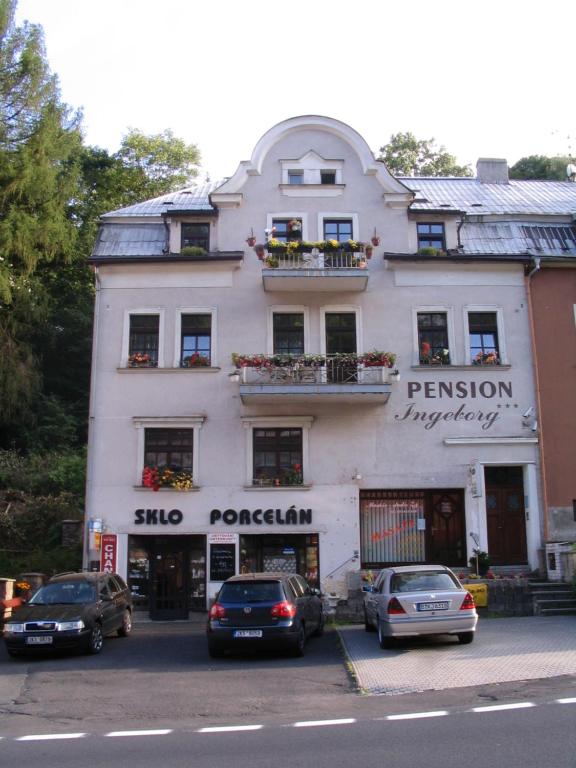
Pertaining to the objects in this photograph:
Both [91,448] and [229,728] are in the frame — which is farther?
[91,448]

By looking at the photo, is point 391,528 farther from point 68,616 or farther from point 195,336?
point 68,616

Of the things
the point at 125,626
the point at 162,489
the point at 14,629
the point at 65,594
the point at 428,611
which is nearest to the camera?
the point at 428,611

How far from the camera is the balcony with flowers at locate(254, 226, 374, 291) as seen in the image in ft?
73.5

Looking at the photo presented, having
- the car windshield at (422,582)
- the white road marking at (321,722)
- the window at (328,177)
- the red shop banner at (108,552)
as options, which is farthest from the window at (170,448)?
the white road marking at (321,722)

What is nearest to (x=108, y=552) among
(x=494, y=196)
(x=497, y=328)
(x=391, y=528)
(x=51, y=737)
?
(x=391, y=528)

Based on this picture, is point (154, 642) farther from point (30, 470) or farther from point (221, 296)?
point (30, 470)

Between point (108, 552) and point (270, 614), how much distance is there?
917 cm

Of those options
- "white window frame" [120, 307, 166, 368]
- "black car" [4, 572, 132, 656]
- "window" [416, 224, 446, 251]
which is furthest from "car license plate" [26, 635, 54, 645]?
"window" [416, 224, 446, 251]

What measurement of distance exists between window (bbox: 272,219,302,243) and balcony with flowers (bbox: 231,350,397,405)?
429 cm

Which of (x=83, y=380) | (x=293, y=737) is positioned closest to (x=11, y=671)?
(x=293, y=737)

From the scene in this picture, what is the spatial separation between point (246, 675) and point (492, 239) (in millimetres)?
16884

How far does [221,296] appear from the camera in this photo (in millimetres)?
23625

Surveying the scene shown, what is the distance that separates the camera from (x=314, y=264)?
22.8 metres

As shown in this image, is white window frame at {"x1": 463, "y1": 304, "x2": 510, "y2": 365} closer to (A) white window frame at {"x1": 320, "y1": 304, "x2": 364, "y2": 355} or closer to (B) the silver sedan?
(A) white window frame at {"x1": 320, "y1": 304, "x2": 364, "y2": 355}
